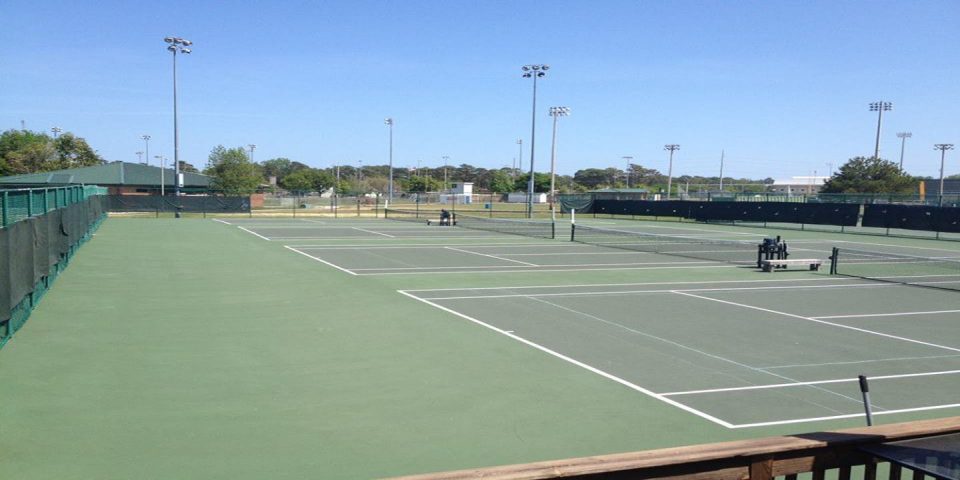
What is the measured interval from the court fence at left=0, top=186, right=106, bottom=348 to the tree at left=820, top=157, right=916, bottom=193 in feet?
277

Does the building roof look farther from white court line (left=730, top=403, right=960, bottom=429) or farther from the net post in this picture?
the net post

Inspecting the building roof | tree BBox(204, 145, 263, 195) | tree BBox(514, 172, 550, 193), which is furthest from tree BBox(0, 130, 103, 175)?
tree BBox(514, 172, 550, 193)

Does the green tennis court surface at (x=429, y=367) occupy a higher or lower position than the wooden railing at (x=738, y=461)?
lower

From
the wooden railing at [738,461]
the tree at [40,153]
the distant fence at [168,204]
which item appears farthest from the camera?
the tree at [40,153]

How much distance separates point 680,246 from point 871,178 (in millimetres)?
65620

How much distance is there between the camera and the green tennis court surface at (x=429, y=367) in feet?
21.5

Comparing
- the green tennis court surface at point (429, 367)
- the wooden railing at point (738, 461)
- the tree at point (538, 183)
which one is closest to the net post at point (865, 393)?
the wooden railing at point (738, 461)

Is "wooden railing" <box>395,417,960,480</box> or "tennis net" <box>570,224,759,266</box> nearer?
Answer: "wooden railing" <box>395,417,960,480</box>

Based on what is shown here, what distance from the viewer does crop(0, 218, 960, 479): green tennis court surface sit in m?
6.56

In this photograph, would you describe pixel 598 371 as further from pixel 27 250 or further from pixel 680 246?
pixel 680 246

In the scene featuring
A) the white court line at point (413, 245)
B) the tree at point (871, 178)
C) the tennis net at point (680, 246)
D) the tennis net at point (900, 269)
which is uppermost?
the tree at point (871, 178)

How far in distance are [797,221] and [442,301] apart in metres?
38.8

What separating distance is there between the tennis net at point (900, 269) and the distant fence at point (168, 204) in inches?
1714

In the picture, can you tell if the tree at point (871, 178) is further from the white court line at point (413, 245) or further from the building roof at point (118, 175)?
the building roof at point (118, 175)
